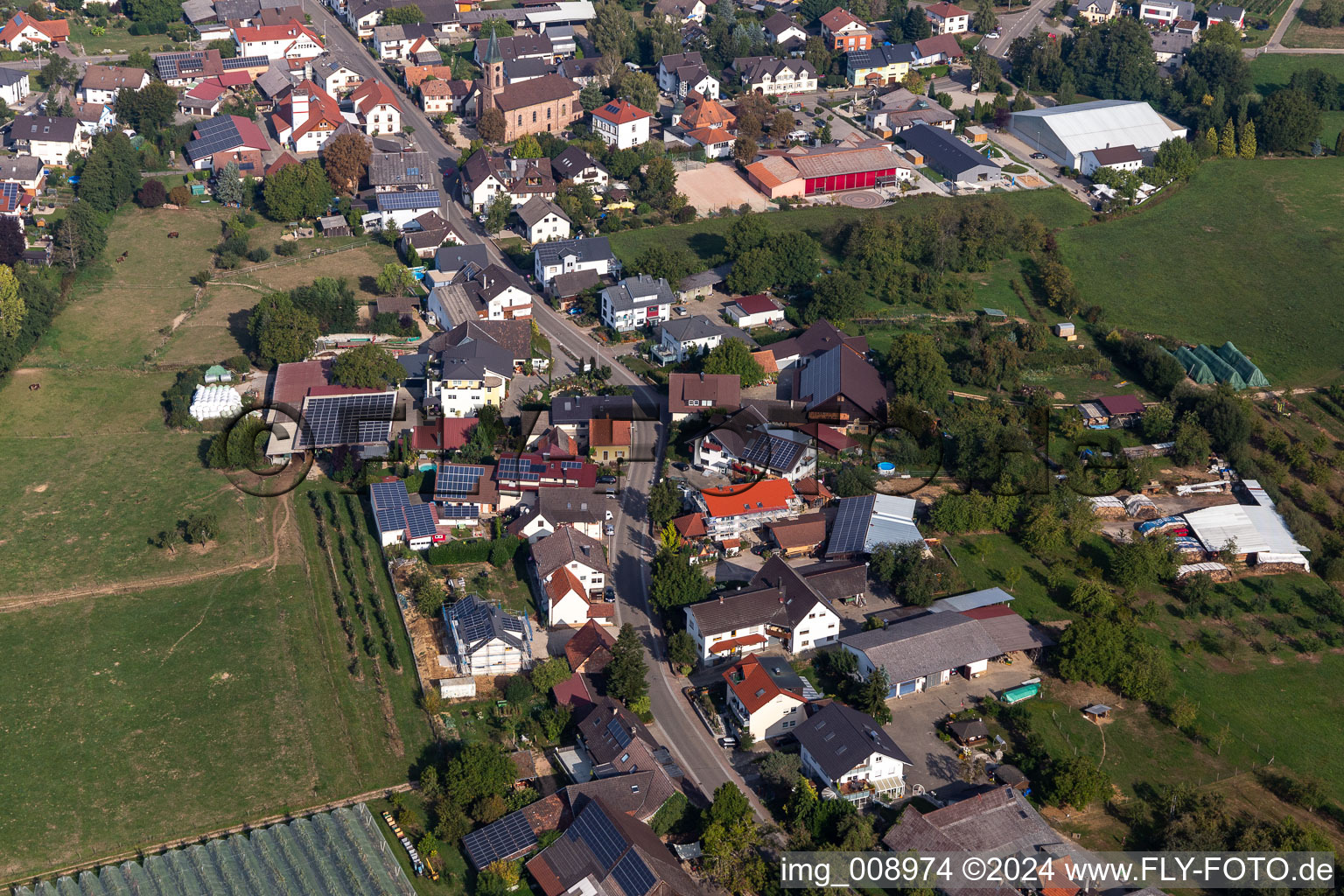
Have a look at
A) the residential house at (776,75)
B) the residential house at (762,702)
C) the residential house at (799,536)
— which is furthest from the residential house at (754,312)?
the residential house at (776,75)

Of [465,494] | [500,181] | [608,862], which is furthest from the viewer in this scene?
[500,181]

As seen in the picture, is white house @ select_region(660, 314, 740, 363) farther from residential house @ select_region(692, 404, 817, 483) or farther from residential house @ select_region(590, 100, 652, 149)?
residential house @ select_region(590, 100, 652, 149)

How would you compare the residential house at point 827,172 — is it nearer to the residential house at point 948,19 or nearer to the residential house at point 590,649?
the residential house at point 948,19

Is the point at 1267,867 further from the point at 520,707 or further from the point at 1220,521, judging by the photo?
the point at 520,707

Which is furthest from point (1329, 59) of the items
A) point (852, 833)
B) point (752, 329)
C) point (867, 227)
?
point (852, 833)

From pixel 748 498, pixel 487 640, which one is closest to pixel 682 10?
pixel 748 498

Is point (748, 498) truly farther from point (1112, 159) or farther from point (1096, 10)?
point (1096, 10)
